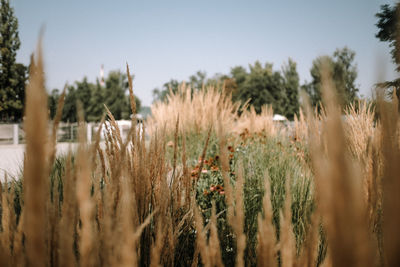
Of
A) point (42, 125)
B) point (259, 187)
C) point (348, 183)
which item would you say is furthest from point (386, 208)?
point (259, 187)

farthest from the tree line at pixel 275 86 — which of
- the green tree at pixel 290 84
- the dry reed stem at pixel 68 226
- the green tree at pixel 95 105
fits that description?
the dry reed stem at pixel 68 226

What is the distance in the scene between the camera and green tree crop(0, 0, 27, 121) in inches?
645

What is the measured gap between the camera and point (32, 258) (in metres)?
0.41

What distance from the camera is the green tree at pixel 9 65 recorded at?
53.8ft

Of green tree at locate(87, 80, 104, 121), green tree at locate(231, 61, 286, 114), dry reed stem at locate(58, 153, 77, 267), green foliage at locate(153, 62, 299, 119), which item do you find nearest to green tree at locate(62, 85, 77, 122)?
green tree at locate(87, 80, 104, 121)

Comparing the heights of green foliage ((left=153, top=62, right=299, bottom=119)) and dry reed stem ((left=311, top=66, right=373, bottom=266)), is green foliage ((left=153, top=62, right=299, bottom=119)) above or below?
above

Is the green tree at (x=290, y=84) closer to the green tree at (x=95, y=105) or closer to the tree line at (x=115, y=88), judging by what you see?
the tree line at (x=115, y=88)

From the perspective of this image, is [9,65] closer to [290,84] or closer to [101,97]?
[101,97]

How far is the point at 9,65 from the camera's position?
1781cm

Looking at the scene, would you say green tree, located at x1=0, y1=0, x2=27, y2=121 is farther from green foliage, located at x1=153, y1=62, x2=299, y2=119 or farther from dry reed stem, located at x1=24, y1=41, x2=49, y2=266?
dry reed stem, located at x1=24, y1=41, x2=49, y2=266

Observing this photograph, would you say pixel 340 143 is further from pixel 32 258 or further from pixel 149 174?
pixel 149 174

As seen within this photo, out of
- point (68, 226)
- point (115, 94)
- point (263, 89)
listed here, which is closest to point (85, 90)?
point (115, 94)

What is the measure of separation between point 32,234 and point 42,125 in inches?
6.4

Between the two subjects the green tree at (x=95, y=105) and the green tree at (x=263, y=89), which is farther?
the green tree at (x=95, y=105)
